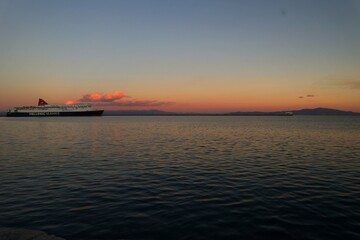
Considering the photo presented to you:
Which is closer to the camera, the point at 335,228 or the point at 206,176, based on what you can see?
the point at 335,228

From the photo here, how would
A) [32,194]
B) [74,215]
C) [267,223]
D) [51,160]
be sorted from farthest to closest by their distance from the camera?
[51,160] → [32,194] → [74,215] → [267,223]

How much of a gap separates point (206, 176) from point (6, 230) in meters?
12.5

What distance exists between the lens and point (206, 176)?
717 inches

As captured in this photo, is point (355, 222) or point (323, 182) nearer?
point (355, 222)

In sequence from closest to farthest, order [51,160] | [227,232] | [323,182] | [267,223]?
[227,232] → [267,223] → [323,182] → [51,160]

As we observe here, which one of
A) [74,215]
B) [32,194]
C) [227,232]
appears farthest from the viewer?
[32,194]

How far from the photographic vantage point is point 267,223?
1030 cm

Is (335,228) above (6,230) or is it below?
below

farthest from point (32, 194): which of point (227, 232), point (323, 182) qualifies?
point (323, 182)

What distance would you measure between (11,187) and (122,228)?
9.62 m

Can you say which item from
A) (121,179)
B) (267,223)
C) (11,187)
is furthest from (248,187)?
(11,187)

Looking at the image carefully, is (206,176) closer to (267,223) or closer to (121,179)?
(121,179)

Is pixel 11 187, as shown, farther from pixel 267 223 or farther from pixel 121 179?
pixel 267 223

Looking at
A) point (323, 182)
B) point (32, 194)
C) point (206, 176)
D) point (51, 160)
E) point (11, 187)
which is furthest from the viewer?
point (51, 160)
